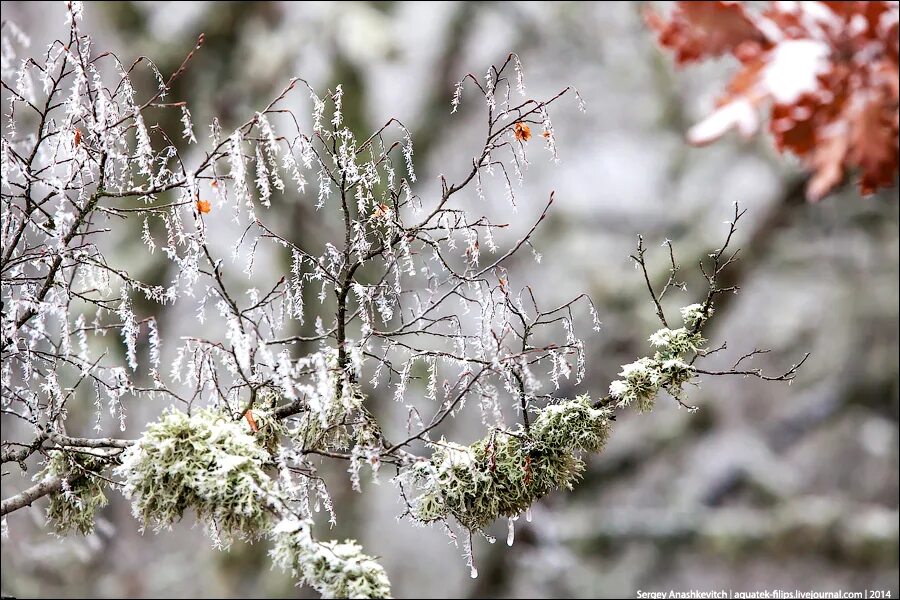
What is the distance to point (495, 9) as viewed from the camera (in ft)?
11.7

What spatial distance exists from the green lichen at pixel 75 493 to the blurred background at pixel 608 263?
214 cm

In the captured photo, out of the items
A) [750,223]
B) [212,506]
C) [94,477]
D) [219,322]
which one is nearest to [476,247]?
[212,506]

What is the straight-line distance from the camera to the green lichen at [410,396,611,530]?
1208 mm

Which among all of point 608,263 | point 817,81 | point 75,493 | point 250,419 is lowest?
point 75,493

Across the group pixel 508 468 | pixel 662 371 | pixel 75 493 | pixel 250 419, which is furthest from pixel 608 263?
pixel 75 493

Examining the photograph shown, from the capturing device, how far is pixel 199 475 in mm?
1074

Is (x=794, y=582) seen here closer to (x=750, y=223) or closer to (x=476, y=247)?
(x=750, y=223)

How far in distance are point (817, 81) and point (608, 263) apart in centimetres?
285

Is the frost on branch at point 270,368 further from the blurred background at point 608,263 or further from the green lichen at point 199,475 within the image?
the blurred background at point 608,263

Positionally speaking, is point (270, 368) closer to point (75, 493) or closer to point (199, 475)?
point (199, 475)

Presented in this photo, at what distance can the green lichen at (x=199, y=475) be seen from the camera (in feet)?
3.49

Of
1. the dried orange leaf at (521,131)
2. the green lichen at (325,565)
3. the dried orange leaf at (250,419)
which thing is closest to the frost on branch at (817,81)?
the dried orange leaf at (521,131)

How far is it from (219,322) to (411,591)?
1811mm

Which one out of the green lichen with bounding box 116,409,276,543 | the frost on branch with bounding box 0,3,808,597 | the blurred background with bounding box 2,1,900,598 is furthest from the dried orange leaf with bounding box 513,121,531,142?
the blurred background with bounding box 2,1,900,598
